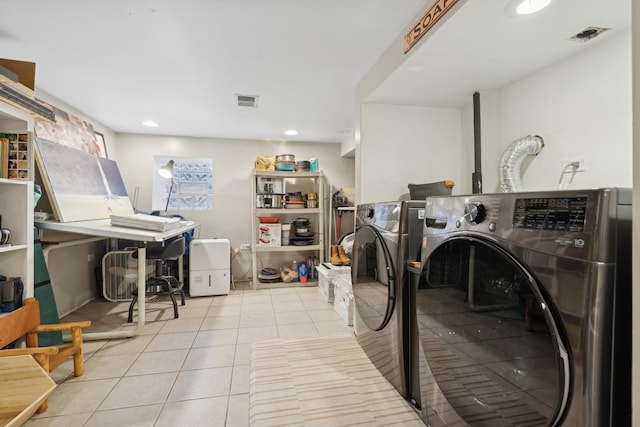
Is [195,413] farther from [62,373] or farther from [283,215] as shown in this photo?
[283,215]

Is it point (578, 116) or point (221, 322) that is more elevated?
point (578, 116)

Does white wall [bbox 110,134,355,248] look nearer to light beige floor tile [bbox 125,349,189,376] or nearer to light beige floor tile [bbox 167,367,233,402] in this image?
light beige floor tile [bbox 125,349,189,376]

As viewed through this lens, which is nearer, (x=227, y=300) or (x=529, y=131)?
(x=529, y=131)

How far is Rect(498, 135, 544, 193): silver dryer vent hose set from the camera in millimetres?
1689

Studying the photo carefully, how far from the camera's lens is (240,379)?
1.78 m

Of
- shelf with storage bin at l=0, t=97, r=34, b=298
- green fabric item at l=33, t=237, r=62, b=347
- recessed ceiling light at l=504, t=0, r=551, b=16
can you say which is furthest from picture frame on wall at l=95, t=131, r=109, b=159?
recessed ceiling light at l=504, t=0, r=551, b=16

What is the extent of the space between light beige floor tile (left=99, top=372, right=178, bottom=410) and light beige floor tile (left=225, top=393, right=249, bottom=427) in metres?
0.41

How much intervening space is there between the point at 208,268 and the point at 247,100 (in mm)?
2080

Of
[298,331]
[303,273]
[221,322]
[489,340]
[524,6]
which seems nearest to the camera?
[489,340]

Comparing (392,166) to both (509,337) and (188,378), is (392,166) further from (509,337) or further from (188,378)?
(188,378)

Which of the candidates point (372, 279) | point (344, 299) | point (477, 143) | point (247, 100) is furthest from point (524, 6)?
point (344, 299)

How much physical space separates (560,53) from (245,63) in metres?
1.93

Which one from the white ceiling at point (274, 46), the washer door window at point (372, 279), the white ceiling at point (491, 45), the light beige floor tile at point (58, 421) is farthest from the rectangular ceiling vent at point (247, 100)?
the light beige floor tile at point (58, 421)

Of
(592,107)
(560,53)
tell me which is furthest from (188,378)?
(560,53)
